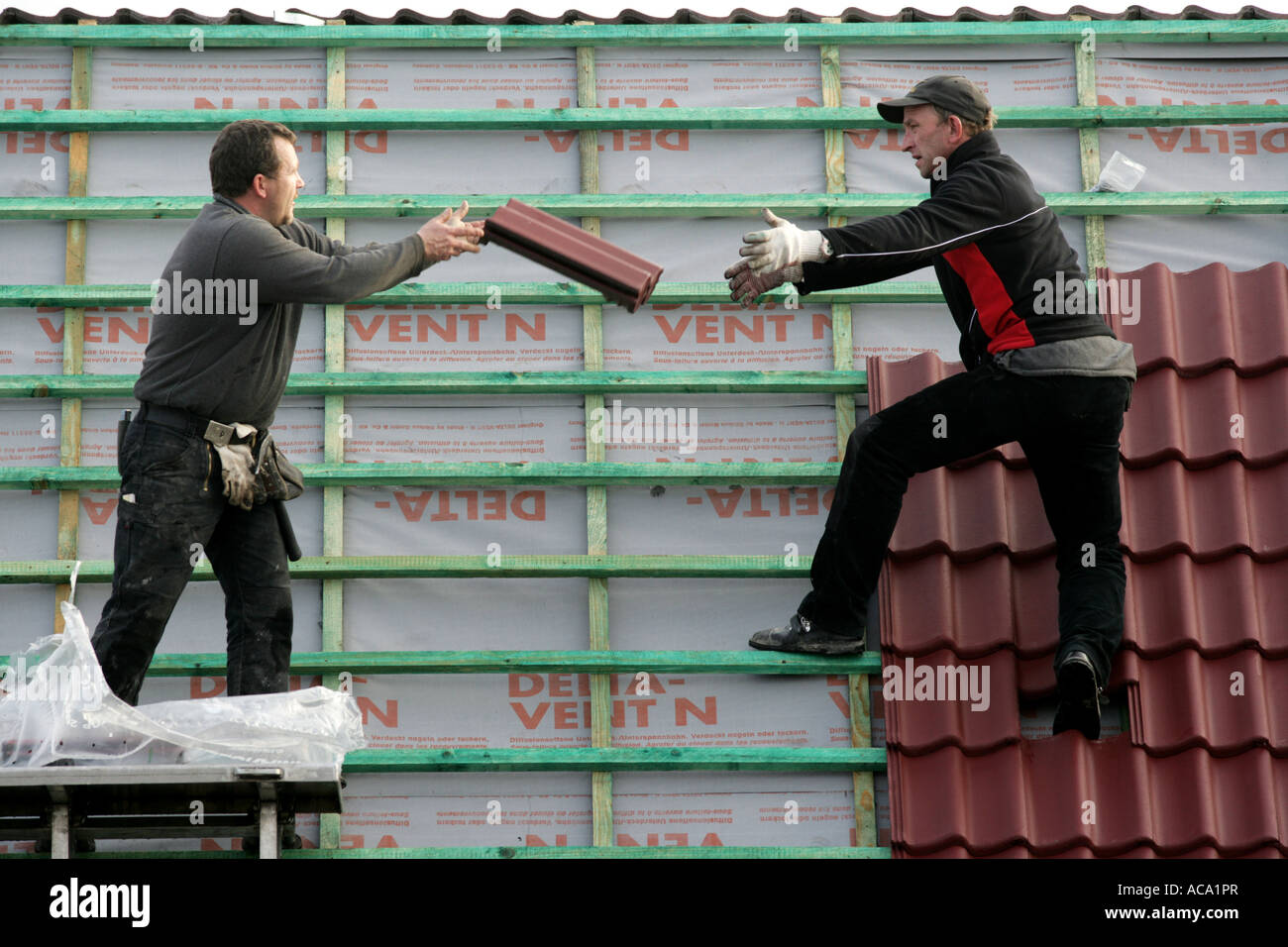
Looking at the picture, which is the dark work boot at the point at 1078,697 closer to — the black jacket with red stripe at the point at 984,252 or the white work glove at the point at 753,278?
the black jacket with red stripe at the point at 984,252

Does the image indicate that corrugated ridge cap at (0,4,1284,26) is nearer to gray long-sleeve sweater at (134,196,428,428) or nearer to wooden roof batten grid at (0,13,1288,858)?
wooden roof batten grid at (0,13,1288,858)

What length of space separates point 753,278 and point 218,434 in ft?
5.44

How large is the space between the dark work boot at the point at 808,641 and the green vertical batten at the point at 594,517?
0.56m

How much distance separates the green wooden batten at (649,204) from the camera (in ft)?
20.2

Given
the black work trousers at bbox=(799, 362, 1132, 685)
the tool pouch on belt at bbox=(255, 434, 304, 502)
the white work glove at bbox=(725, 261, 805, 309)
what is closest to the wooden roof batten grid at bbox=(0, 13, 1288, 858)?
the black work trousers at bbox=(799, 362, 1132, 685)

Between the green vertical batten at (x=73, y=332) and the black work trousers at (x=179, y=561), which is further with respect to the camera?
the green vertical batten at (x=73, y=332)

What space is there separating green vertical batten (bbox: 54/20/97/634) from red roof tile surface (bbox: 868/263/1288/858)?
8.88 ft

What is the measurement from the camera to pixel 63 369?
6062 millimetres

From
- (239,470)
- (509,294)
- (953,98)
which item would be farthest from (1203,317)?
(239,470)

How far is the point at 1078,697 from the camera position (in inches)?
211

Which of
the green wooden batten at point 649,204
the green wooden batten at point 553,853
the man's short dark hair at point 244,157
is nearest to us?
the man's short dark hair at point 244,157

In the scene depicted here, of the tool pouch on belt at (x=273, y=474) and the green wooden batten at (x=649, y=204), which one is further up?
the green wooden batten at (x=649, y=204)

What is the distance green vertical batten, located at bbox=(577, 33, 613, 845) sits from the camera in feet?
18.2

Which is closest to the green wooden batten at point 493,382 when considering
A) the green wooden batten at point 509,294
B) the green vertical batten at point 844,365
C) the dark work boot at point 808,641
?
the green vertical batten at point 844,365
